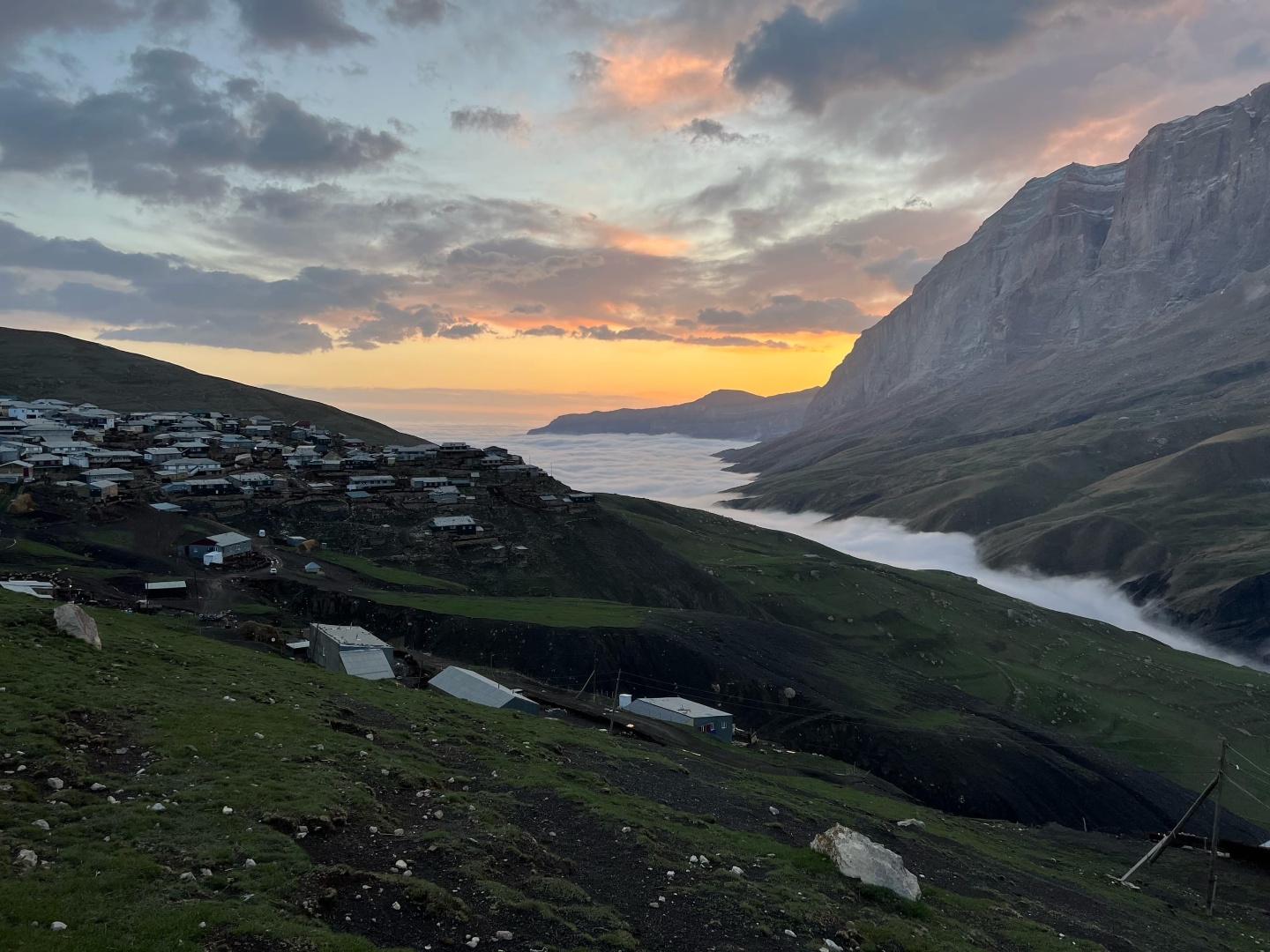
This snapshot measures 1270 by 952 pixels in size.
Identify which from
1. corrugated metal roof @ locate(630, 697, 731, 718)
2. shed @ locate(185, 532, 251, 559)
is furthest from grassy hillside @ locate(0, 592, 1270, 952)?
shed @ locate(185, 532, 251, 559)

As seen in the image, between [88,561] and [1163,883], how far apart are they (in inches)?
3668

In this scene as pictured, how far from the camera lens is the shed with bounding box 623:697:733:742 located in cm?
6394

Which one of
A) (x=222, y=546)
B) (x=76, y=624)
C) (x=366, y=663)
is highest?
(x=76, y=624)

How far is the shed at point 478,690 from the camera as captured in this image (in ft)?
168

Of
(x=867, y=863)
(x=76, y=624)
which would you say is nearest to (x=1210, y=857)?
(x=867, y=863)

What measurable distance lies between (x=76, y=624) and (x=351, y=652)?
814 inches

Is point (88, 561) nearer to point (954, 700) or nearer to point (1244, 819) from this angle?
point (954, 700)

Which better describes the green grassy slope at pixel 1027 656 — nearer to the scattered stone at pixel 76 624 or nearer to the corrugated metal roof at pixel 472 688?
the corrugated metal roof at pixel 472 688

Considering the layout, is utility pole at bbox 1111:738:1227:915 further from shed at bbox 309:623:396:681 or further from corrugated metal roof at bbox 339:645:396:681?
shed at bbox 309:623:396:681

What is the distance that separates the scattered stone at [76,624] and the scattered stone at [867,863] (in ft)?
108

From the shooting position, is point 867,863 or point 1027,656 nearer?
point 867,863

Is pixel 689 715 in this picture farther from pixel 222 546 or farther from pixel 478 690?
pixel 222 546

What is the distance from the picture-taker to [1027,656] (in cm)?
14038

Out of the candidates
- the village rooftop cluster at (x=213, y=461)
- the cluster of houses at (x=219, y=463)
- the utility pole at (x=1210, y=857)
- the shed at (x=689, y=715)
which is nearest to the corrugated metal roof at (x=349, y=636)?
the shed at (x=689, y=715)
